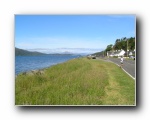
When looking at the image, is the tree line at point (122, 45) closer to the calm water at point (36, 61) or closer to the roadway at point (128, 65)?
the roadway at point (128, 65)

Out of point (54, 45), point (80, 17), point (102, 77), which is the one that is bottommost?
point (102, 77)

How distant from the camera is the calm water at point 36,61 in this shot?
5555 mm

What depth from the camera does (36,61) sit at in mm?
5609

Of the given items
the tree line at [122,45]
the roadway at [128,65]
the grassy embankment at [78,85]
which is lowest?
the grassy embankment at [78,85]

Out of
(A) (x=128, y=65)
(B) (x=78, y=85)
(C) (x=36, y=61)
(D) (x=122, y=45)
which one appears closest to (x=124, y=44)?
(D) (x=122, y=45)

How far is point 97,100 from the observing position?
5594 millimetres

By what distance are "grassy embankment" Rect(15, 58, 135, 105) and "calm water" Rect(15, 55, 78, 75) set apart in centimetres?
8

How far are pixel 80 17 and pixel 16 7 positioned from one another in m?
0.81

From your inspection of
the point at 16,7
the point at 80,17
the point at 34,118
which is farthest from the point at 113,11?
the point at 34,118

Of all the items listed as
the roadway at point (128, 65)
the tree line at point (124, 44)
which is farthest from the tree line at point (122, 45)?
the roadway at point (128, 65)

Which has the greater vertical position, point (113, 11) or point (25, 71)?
point (113, 11)

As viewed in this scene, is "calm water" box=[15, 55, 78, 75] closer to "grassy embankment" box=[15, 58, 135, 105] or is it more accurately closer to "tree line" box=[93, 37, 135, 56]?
"grassy embankment" box=[15, 58, 135, 105]

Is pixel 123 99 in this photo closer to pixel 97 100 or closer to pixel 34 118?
pixel 97 100

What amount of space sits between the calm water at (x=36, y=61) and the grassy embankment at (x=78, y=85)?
79mm
